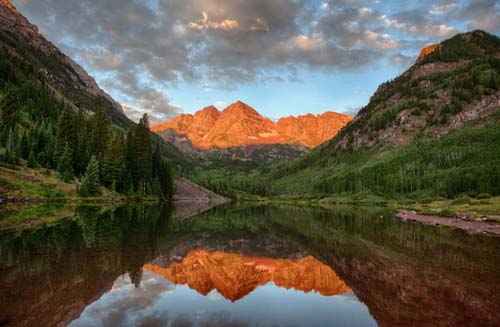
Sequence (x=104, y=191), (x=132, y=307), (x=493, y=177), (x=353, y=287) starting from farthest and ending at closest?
1. (x=493, y=177)
2. (x=104, y=191)
3. (x=353, y=287)
4. (x=132, y=307)

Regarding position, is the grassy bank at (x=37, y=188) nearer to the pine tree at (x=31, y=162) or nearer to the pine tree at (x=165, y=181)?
the pine tree at (x=31, y=162)

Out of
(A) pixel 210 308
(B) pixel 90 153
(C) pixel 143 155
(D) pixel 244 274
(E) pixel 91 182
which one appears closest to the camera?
(A) pixel 210 308

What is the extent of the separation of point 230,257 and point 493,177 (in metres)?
144

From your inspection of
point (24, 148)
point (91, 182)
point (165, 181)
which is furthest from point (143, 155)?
point (24, 148)

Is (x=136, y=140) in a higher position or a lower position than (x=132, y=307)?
higher

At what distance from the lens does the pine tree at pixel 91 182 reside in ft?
292

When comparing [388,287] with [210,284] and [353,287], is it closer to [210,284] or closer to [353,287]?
[353,287]

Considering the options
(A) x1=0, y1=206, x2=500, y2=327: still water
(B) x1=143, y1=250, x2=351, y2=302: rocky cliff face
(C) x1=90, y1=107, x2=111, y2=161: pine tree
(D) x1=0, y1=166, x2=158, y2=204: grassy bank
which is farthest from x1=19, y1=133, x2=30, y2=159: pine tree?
(B) x1=143, y1=250, x2=351, y2=302: rocky cliff face

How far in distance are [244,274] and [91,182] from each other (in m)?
79.6

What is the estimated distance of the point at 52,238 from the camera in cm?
2897

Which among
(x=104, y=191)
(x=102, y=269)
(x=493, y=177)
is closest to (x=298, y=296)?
(x=102, y=269)

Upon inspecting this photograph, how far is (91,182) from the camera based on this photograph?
9181cm

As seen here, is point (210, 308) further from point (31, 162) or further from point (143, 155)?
point (143, 155)

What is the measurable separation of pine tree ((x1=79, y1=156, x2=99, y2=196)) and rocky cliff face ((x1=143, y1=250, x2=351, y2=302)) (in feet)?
231
